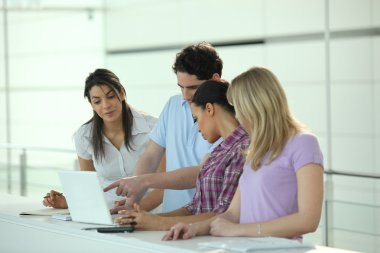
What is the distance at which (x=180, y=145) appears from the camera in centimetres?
432

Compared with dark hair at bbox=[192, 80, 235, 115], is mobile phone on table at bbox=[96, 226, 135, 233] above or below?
below

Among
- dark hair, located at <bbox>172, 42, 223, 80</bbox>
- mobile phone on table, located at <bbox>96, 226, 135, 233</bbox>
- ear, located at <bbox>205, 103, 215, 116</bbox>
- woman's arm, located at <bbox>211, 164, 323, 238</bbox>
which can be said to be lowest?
mobile phone on table, located at <bbox>96, 226, 135, 233</bbox>

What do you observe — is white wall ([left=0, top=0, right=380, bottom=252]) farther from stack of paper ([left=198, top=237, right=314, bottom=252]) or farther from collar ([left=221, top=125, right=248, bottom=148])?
stack of paper ([left=198, top=237, right=314, bottom=252])

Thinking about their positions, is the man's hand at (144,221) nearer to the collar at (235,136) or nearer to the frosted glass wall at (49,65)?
the collar at (235,136)

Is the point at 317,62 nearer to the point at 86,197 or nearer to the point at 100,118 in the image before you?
the point at 100,118

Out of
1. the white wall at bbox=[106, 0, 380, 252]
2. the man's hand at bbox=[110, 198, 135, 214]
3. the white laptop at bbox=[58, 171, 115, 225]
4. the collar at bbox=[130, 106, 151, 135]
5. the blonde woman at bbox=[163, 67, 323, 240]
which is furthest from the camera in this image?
the white wall at bbox=[106, 0, 380, 252]

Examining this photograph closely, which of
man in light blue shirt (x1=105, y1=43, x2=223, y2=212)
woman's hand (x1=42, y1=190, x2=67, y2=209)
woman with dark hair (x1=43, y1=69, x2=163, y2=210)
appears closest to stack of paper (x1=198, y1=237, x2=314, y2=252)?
man in light blue shirt (x1=105, y1=43, x2=223, y2=212)

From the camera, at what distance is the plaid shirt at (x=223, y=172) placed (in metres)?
3.61

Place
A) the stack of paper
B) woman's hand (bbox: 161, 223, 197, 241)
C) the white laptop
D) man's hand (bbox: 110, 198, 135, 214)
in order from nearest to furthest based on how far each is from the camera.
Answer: the stack of paper, woman's hand (bbox: 161, 223, 197, 241), the white laptop, man's hand (bbox: 110, 198, 135, 214)

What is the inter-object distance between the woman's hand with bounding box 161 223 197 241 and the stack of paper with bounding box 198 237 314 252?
0.15 meters

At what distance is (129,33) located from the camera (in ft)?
39.4

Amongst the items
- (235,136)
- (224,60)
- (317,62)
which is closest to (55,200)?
(235,136)

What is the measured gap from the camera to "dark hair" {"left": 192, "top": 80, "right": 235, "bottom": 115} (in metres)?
3.66

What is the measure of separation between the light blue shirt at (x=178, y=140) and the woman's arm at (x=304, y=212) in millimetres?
1030
